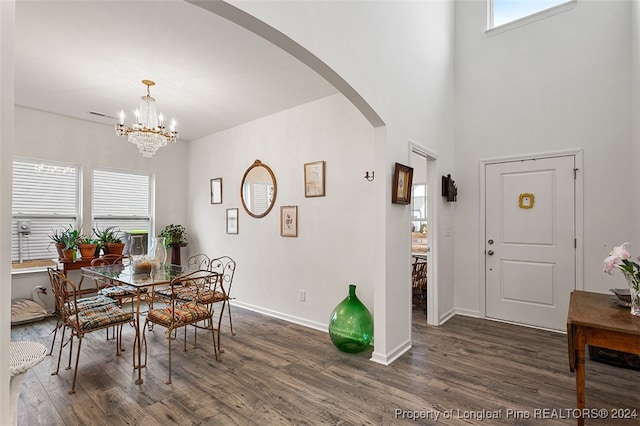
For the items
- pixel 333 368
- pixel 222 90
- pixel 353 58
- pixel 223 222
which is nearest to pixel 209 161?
pixel 223 222

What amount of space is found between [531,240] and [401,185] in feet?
6.86

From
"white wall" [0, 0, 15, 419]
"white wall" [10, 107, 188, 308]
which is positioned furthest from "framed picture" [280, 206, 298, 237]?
"white wall" [0, 0, 15, 419]

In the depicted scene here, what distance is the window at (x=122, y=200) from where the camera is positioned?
4980 millimetres

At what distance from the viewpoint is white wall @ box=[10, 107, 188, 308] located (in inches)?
168

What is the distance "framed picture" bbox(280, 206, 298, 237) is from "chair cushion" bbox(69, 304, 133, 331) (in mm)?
1975

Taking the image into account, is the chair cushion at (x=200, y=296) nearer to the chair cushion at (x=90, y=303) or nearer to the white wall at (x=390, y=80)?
the chair cushion at (x=90, y=303)

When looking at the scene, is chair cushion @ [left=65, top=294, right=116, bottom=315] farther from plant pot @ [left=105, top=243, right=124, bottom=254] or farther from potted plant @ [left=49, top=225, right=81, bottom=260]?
plant pot @ [left=105, top=243, right=124, bottom=254]

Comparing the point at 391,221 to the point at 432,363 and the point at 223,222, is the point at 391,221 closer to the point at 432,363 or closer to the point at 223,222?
the point at 432,363

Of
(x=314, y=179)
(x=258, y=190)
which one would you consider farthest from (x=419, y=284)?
(x=258, y=190)

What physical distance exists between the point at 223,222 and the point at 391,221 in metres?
3.12

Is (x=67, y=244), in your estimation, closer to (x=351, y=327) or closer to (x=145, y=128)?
(x=145, y=128)

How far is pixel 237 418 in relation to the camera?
209 centimetres

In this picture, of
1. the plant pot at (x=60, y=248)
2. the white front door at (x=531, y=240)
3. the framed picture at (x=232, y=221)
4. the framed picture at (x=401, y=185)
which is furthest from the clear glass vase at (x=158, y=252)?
the white front door at (x=531, y=240)

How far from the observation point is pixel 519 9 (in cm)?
410
